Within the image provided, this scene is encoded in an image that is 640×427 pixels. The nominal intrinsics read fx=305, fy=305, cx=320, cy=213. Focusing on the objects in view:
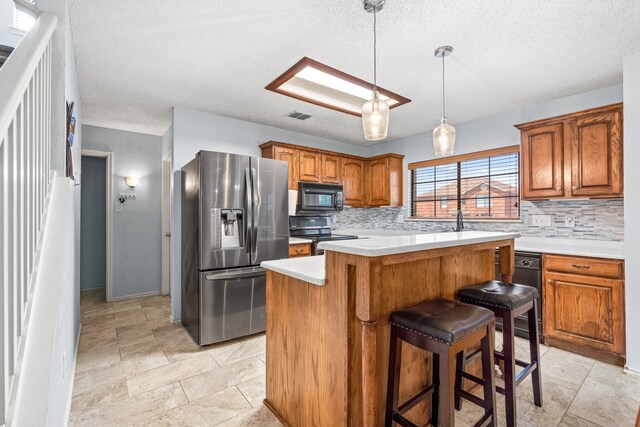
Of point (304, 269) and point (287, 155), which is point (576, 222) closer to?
point (304, 269)

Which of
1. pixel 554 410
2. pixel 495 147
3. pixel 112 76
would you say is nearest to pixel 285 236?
pixel 112 76

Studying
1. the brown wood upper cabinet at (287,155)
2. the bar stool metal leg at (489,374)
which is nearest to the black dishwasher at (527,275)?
the bar stool metal leg at (489,374)

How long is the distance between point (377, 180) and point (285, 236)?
219 centimetres

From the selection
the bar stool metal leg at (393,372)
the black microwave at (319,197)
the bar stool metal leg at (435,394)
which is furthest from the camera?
the black microwave at (319,197)

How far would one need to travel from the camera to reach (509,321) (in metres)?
1.73

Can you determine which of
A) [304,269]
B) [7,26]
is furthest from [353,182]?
[7,26]

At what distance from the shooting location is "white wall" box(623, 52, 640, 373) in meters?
2.43

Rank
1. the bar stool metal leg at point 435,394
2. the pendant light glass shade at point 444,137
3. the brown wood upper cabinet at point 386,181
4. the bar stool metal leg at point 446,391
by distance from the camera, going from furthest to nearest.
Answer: the brown wood upper cabinet at point 386,181
the pendant light glass shade at point 444,137
the bar stool metal leg at point 435,394
the bar stool metal leg at point 446,391

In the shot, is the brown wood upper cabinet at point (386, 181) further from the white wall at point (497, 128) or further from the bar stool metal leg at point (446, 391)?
the bar stool metal leg at point (446, 391)

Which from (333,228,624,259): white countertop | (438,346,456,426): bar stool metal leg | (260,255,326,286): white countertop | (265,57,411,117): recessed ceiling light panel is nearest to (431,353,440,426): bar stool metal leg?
(438,346,456,426): bar stool metal leg

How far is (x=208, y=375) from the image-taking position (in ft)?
8.09

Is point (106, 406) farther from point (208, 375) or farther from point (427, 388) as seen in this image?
point (427, 388)

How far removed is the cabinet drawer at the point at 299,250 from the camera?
12.5ft

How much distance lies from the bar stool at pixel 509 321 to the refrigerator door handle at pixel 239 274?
6.76 ft
